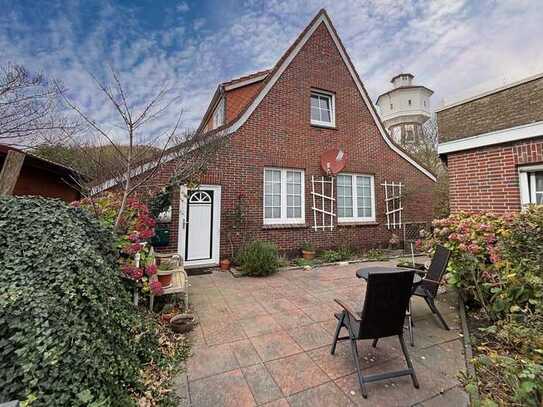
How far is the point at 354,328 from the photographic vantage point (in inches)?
92.0

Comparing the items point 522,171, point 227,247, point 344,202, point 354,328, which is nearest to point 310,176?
point 344,202

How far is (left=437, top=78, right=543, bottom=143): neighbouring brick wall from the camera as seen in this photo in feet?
13.1

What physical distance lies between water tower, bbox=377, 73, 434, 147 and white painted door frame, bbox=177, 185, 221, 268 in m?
23.4

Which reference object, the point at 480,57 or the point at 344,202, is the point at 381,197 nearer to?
the point at 344,202

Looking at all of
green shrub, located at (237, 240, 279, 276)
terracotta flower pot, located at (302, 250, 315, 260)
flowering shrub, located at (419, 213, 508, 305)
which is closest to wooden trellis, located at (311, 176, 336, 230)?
terracotta flower pot, located at (302, 250, 315, 260)

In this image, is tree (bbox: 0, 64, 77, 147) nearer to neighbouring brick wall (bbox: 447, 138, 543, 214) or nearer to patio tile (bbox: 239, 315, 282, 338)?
patio tile (bbox: 239, 315, 282, 338)

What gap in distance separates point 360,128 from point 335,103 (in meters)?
1.38

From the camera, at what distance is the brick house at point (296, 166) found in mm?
6652

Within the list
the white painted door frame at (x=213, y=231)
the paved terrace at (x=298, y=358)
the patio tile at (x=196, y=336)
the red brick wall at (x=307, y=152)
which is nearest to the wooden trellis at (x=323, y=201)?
the red brick wall at (x=307, y=152)

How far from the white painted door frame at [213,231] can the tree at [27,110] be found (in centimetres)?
283

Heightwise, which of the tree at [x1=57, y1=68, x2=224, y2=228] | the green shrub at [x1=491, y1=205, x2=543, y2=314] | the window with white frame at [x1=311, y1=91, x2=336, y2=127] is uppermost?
the window with white frame at [x1=311, y1=91, x2=336, y2=127]

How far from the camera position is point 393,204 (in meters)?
9.20

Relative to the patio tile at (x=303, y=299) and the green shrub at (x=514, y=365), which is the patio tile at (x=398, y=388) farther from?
the patio tile at (x=303, y=299)

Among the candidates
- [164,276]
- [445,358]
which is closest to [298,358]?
[445,358]
